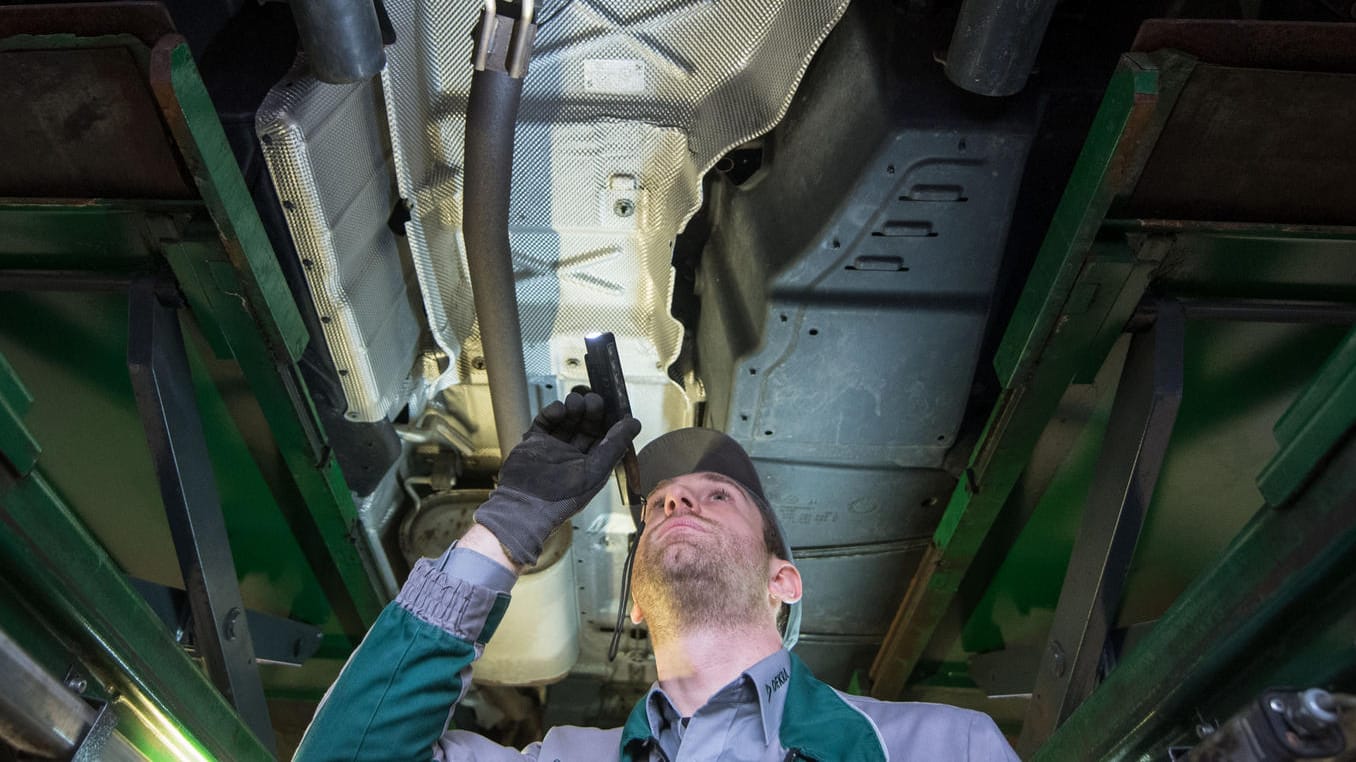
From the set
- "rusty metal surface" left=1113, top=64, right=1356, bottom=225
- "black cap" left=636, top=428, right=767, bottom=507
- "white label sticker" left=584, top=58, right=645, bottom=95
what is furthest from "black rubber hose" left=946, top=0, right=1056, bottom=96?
"black cap" left=636, top=428, right=767, bottom=507

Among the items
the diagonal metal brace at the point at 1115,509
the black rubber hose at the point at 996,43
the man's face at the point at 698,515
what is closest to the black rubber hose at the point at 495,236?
the man's face at the point at 698,515

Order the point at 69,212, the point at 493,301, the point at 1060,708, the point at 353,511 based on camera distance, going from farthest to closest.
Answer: the point at 353,511
the point at 493,301
the point at 1060,708
the point at 69,212

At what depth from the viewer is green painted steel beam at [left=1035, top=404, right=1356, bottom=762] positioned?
1.37 m

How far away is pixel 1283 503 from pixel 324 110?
1.92 meters

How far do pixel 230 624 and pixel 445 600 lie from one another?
2.62 feet

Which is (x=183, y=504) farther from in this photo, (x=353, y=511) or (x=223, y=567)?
(x=353, y=511)

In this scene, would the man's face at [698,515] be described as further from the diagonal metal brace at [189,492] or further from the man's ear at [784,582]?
the diagonal metal brace at [189,492]

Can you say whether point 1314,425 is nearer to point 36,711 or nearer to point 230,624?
point 36,711

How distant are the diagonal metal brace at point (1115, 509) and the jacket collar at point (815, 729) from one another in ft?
1.83

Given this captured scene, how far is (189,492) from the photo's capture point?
2.21 metres

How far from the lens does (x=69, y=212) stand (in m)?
1.95

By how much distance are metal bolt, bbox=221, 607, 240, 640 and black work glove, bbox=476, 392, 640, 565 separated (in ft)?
2.60

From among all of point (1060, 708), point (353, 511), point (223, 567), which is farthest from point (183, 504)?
point (1060, 708)

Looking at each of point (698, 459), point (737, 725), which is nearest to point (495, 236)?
point (698, 459)
